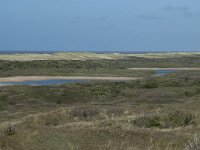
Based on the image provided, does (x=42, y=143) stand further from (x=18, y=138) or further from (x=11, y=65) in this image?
(x=11, y=65)

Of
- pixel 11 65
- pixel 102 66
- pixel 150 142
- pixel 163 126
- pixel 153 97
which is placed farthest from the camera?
pixel 102 66

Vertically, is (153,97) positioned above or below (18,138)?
below

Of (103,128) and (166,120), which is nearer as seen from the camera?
(103,128)

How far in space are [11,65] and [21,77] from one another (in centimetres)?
2707

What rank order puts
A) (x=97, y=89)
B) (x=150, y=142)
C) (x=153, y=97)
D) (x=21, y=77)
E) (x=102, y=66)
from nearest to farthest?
(x=150, y=142) < (x=153, y=97) < (x=97, y=89) < (x=21, y=77) < (x=102, y=66)

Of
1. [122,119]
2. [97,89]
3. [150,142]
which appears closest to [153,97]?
[97,89]

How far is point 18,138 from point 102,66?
125889 millimetres

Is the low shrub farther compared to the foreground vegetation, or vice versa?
the low shrub

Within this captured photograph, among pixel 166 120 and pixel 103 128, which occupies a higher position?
pixel 103 128

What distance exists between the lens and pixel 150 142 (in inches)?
573

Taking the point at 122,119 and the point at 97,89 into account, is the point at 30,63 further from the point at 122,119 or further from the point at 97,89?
the point at 122,119

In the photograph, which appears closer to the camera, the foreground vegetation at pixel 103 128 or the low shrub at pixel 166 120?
the foreground vegetation at pixel 103 128

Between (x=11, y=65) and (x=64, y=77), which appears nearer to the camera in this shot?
(x=64, y=77)

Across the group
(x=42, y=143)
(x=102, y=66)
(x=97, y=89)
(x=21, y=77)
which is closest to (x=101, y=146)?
(x=42, y=143)
